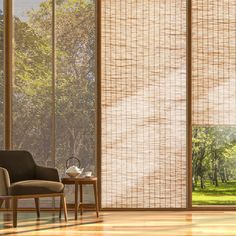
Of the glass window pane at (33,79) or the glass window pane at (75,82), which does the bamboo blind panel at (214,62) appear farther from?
the glass window pane at (33,79)

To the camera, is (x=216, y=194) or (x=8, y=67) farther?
(x=216, y=194)

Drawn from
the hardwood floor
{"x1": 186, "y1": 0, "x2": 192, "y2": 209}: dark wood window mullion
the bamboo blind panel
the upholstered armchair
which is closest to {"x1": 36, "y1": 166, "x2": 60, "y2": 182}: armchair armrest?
the upholstered armchair

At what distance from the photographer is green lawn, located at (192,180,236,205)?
15.6 meters

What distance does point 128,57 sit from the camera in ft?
32.8

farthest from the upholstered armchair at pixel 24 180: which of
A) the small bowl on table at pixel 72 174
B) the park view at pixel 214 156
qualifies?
the park view at pixel 214 156

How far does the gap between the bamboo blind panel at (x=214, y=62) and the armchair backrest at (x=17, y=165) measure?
226 cm

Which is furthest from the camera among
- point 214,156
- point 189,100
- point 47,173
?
point 214,156

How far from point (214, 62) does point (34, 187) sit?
306 cm

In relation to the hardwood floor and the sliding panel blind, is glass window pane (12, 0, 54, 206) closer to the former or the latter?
the sliding panel blind

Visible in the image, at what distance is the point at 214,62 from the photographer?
9.93 metres

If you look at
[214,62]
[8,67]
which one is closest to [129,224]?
[214,62]

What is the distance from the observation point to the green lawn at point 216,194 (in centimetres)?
1559

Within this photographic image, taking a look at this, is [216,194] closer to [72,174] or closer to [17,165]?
[72,174]

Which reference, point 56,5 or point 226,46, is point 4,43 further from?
point 226,46
